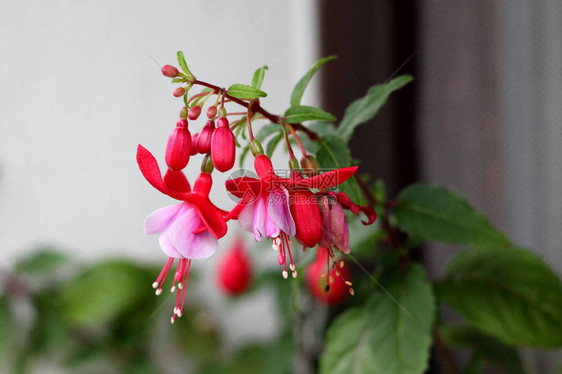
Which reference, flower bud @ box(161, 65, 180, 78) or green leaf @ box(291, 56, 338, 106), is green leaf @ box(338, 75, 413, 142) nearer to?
green leaf @ box(291, 56, 338, 106)

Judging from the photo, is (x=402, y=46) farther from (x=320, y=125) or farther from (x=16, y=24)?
(x=16, y=24)

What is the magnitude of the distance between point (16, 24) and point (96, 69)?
0.17m

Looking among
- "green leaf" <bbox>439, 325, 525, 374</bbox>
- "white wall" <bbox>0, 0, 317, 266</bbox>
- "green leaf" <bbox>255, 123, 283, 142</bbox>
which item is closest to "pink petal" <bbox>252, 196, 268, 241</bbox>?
"green leaf" <bbox>255, 123, 283, 142</bbox>

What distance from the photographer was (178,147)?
0.85 feet

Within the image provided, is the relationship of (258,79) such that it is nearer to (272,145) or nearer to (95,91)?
(272,145)

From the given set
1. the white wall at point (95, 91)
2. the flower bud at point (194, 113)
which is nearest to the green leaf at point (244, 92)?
the flower bud at point (194, 113)

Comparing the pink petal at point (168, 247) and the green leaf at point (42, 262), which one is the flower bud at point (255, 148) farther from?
the green leaf at point (42, 262)

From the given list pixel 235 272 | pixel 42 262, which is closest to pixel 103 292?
pixel 42 262

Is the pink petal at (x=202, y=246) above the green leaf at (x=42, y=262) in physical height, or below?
above

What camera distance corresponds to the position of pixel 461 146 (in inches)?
30.4

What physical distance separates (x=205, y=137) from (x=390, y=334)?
0.26 meters

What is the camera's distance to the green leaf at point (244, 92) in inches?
10.3

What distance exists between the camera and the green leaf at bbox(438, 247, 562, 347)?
0.43 meters

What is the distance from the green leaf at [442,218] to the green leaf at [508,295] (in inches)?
4.3
